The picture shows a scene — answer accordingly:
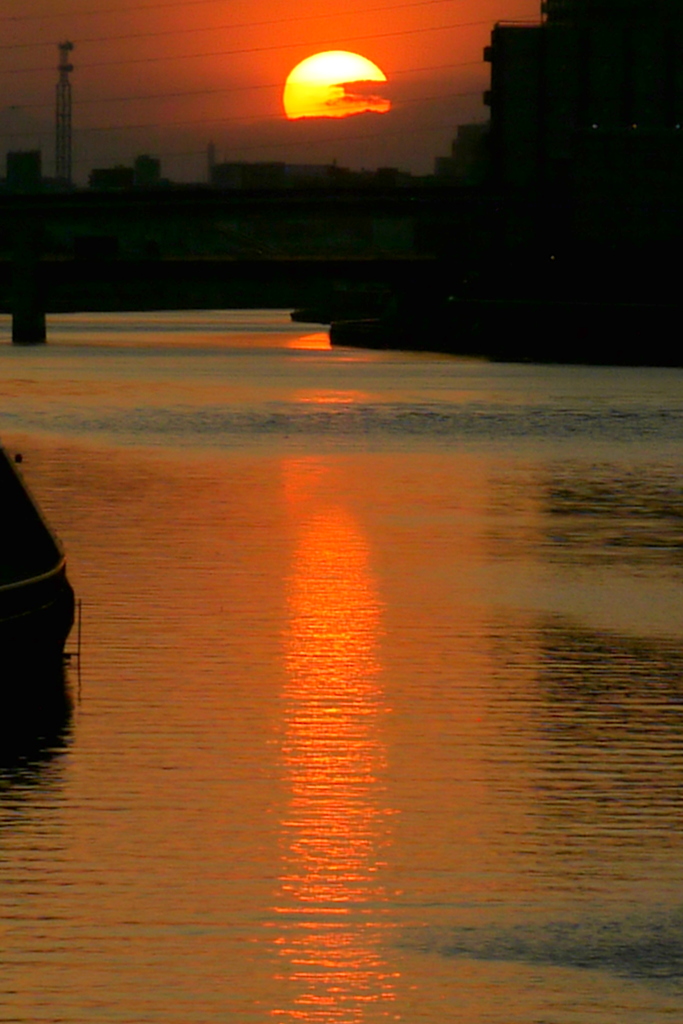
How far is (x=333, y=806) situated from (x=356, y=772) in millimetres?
1336

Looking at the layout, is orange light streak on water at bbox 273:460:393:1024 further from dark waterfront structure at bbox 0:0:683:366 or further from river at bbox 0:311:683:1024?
dark waterfront structure at bbox 0:0:683:366

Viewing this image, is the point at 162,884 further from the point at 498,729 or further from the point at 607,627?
the point at 607,627

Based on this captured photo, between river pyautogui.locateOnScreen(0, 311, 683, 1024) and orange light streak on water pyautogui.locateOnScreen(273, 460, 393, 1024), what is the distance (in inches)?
1.6

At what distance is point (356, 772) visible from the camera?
66.2 ft

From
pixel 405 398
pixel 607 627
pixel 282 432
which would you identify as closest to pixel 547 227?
pixel 405 398

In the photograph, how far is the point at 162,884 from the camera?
16453 mm

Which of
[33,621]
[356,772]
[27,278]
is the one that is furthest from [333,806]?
[27,278]

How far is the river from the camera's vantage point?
14391 mm

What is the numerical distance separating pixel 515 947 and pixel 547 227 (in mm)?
164414

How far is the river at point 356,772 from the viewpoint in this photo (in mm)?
14391

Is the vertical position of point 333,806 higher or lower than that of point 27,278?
higher

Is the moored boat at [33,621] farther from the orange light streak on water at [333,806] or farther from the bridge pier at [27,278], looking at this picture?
the bridge pier at [27,278]

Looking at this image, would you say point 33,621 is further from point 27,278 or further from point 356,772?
point 27,278

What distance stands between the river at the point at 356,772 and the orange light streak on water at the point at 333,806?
0.04 metres
